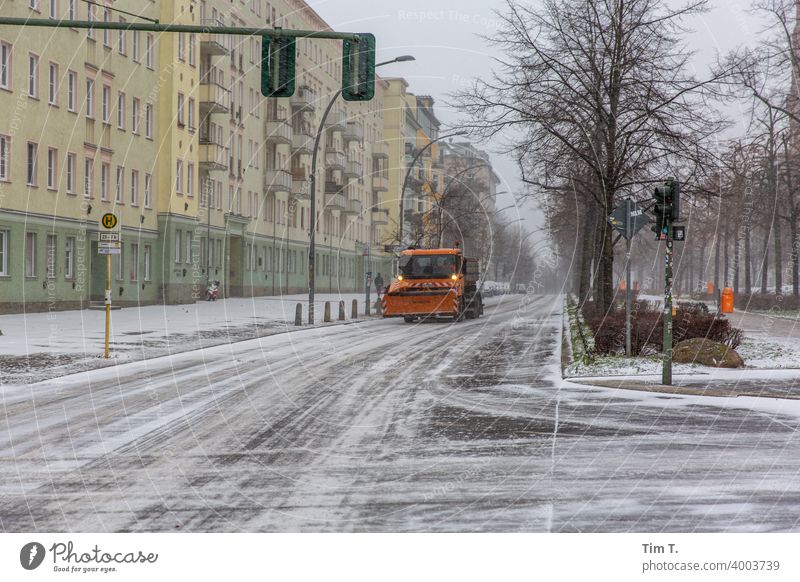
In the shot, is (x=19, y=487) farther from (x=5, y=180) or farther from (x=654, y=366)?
(x=5, y=180)

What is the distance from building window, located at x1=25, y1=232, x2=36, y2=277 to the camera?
35312mm

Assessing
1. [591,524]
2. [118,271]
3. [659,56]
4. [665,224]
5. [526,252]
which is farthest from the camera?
[526,252]

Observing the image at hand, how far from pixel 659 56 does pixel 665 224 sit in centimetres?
882

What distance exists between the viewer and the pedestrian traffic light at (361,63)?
47.5 feet

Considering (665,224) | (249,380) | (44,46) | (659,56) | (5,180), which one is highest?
(44,46)

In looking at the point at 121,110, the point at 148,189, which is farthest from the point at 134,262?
the point at 121,110

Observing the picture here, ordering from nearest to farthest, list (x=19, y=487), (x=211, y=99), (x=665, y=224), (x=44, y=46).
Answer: (x=19, y=487), (x=665, y=224), (x=44, y=46), (x=211, y=99)

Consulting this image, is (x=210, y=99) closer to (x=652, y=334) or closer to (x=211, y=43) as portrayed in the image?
(x=211, y=43)

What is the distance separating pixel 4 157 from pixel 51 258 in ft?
14.9

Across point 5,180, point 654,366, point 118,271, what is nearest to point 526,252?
point 118,271

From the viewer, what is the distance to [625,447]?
9555mm

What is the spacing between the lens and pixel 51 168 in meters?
37.0

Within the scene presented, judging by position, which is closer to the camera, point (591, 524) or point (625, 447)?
point (591, 524)

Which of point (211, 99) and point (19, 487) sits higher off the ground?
point (211, 99)
